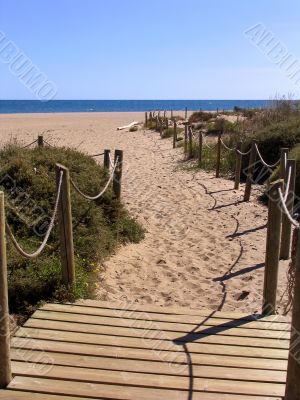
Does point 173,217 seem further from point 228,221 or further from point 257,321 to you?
point 257,321

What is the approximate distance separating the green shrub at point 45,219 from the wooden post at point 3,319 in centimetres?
137

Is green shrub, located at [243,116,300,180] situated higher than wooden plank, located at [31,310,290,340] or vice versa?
green shrub, located at [243,116,300,180]

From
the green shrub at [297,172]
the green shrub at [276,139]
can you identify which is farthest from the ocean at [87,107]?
the green shrub at [297,172]

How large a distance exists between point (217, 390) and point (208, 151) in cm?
1284

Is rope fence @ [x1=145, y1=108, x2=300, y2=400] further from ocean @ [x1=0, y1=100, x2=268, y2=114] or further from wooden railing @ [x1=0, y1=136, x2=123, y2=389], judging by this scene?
ocean @ [x1=0, y1=100, x2=268, y2=114]

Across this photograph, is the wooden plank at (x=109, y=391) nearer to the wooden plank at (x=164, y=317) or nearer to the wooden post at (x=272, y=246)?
the wooden plank at (x=164, y=317)

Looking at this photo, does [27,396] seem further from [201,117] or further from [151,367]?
[201,117]

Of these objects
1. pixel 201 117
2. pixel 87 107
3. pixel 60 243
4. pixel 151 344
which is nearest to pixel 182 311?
pixel 151 344

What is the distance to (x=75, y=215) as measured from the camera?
20.9 ft

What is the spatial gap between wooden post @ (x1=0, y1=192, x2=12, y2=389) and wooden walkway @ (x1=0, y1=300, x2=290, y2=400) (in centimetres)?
8

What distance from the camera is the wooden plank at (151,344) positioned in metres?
3.73

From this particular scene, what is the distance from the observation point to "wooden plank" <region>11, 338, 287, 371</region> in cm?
356

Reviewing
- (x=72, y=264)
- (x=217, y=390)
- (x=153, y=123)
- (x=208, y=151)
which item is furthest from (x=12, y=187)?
(x=153, y=123)

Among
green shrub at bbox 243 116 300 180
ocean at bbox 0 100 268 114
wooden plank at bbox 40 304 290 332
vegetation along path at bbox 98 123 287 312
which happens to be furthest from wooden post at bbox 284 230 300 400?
ocean at bbox 0 100 268 114
